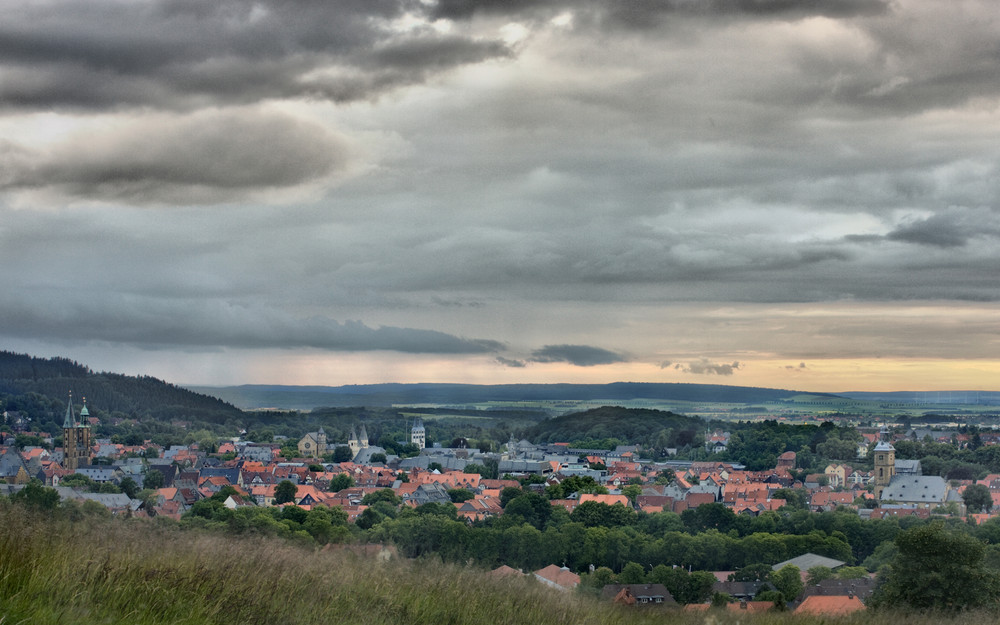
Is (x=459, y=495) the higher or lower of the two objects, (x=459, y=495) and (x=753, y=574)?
the lower

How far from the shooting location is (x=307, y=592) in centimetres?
630

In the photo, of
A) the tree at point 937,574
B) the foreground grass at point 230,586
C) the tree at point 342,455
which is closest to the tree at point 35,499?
the foreground grass at point 230,586

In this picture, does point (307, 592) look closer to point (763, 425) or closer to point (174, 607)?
point (174, 607)

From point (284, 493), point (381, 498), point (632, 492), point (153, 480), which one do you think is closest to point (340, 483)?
point (284, 493)

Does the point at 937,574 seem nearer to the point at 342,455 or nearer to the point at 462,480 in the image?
the point at 462,480

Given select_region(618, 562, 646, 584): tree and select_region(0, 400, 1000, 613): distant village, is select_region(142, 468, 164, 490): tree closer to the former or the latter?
select_region(0, 400, 1000, 613): distant village

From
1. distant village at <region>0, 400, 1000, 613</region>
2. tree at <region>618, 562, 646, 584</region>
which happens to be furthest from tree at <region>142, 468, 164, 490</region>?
tree at <region>618, 562, 646, 584</region>

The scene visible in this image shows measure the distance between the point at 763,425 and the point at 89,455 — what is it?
101 m

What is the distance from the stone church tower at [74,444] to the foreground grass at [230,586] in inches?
4247

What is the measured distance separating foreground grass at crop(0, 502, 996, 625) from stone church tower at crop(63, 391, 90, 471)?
108 meters

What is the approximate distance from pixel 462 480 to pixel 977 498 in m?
48.1

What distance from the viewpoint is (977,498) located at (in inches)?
3216

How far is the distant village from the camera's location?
69312mm

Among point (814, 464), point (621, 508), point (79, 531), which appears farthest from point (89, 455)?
point (79, 531)
